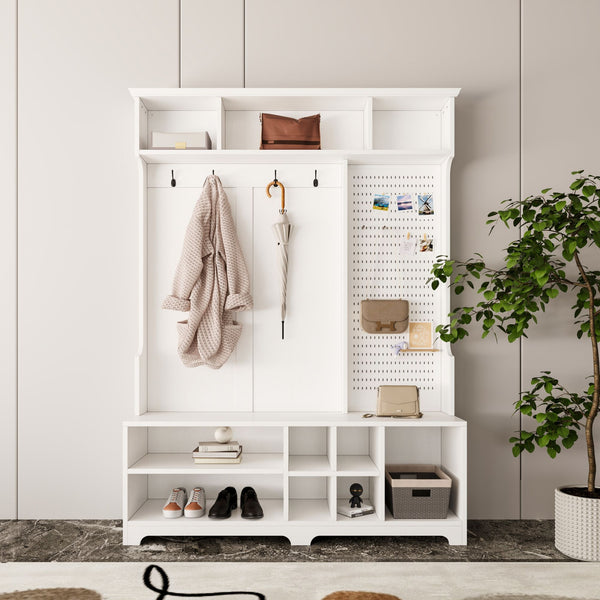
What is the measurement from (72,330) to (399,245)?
1.70 meters

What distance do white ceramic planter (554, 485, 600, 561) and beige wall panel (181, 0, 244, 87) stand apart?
246 cm

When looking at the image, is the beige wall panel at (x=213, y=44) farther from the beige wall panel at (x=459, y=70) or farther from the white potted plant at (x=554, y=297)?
the white potted plant at (x=554, y=297)

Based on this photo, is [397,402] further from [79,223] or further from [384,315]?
[79,223]

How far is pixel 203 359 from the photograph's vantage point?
2.63m

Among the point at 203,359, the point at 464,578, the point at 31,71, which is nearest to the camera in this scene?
the point at 464,578

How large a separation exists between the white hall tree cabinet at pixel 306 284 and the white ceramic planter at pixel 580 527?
1.82 ft

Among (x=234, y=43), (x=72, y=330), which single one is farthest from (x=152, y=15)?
(x=72, y=330)

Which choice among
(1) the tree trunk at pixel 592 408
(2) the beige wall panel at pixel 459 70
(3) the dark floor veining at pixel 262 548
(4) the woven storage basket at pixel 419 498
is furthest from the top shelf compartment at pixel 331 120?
(3) the dark floor veining at pixel 262 548

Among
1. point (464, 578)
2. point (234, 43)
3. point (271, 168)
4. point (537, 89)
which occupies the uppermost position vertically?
point (234, 43)

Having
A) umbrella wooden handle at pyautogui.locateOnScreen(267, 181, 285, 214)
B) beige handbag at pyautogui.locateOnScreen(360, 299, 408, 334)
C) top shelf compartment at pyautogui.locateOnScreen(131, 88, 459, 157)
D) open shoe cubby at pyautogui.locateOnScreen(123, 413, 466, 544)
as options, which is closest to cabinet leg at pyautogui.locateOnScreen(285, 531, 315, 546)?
open shoe cubby at pyautogui.locateOnScreen(123, 413, 466, 544)

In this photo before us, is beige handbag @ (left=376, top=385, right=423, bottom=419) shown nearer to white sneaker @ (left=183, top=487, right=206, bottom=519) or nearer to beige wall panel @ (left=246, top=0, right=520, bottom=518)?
beige wall panel @ (left=246, top=0, right=520, bottom=518)

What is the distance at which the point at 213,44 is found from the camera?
2.79m

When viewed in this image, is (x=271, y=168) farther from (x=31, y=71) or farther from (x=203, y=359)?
(x=31, y=71)

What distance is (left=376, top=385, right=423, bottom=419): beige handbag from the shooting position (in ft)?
8.25
